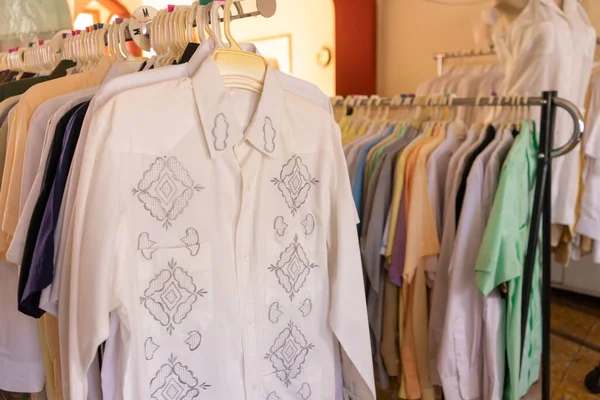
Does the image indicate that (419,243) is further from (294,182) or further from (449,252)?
(294,182)

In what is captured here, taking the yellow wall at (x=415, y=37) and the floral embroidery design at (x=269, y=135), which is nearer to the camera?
the floral embroidery design at (x=269, y=135)

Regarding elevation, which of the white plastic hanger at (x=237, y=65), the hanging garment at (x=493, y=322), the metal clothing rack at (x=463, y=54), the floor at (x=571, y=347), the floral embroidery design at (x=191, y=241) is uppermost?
the metal clothing rack at (x=463, y=54)

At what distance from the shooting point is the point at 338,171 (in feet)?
3.40

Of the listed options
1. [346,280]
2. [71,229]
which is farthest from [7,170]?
[346,280]

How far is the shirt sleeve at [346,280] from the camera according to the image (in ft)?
3.36

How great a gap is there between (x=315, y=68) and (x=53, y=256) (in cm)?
317

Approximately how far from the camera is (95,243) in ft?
2.55

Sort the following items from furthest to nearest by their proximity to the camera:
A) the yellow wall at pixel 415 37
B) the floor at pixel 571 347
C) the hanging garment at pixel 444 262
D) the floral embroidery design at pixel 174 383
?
the yellow wall at pixel 415 37 < the floor at pixel 571 347 < the hanging garment at pixel 444 262 < the floral embroidery design at pixel 174 383

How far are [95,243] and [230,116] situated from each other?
0.32 meters

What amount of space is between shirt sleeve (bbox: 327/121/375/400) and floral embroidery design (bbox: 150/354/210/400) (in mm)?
312

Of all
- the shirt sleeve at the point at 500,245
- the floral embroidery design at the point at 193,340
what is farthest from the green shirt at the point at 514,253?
the floral embroidery design at the point at 193,340

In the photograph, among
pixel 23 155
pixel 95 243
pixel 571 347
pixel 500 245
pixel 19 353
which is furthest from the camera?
pixel 571 347

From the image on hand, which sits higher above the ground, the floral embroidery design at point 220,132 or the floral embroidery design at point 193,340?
the floral embroidery design at point 220,132

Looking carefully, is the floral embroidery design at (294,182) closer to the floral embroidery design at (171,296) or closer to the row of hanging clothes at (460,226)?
the floral embroidery design at (171,296)
